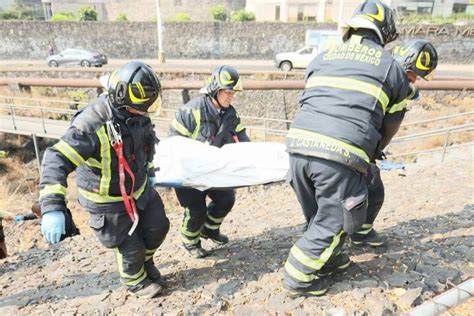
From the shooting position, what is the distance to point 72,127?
8.11 feet

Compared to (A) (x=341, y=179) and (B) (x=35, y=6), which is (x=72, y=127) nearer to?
(A) (x=341, y=179)

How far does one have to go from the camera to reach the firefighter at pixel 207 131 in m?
3.57

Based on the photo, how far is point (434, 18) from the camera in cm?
2609

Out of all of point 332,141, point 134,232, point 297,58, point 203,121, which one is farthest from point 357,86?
point 297,58

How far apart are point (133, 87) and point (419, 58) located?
222 cm

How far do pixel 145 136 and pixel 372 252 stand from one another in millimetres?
2235

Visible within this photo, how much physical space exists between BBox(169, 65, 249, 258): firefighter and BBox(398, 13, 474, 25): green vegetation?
82.5ft

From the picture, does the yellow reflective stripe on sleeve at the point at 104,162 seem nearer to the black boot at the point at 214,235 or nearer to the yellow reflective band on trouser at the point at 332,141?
the yellow reflective band on trouser at the point at 332,141

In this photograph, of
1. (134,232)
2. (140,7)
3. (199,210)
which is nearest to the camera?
(134,232)

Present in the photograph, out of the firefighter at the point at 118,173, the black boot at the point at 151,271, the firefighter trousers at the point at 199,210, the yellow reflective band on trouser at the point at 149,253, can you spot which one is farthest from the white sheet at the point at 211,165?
the black boot at the point at 151,271

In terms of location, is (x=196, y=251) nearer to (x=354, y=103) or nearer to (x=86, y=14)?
(x=354, y=103)

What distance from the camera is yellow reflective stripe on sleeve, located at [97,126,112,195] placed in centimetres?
252

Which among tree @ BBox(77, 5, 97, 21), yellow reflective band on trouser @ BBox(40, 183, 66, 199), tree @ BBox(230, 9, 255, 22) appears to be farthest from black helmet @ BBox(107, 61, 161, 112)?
tree @ BBox(77, 5, 97, 21)

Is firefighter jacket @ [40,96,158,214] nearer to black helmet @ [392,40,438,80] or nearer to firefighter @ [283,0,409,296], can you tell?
firefighter @ [283,0,409,296]
